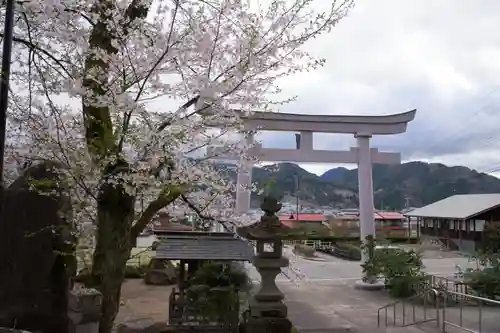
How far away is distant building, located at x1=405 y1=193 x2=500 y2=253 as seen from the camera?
25.6 m

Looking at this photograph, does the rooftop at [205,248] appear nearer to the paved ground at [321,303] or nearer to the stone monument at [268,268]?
the paved ground at [321,303]

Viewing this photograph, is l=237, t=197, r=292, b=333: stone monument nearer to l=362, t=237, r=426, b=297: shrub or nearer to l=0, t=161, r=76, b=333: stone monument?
l=0, t=161, r=76, b=333: stone monument

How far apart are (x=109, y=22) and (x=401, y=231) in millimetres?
38782

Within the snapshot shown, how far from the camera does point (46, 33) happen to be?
153 inches

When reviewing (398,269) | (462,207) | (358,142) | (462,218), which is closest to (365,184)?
(358,142)

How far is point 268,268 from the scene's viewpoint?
734 centimetres

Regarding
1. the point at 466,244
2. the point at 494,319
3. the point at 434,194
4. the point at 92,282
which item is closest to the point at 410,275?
the point at 494,319

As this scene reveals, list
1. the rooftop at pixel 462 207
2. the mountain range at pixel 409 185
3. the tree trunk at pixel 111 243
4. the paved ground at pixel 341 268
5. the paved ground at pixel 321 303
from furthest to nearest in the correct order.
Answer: the mountain range at pixel 409 185 → the rooftop at pixel 462 207 → the paved ground at pixel 341 268 → the paved ground at pixel 321 303 → the tree trunk at pixel 111 243

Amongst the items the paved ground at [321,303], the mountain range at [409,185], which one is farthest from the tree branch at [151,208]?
the mountain range at [409,185]

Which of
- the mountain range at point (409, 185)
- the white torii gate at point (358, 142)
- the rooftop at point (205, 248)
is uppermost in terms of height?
the mountain range at point (409, 185)

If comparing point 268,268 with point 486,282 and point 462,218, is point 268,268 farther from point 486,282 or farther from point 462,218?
point 462,218

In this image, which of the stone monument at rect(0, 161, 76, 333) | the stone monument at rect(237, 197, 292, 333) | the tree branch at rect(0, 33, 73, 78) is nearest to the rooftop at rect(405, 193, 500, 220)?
the stone monument at rect(237, 197, 292, 333)

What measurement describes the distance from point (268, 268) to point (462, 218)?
21.7m

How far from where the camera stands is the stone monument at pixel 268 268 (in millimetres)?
7072
